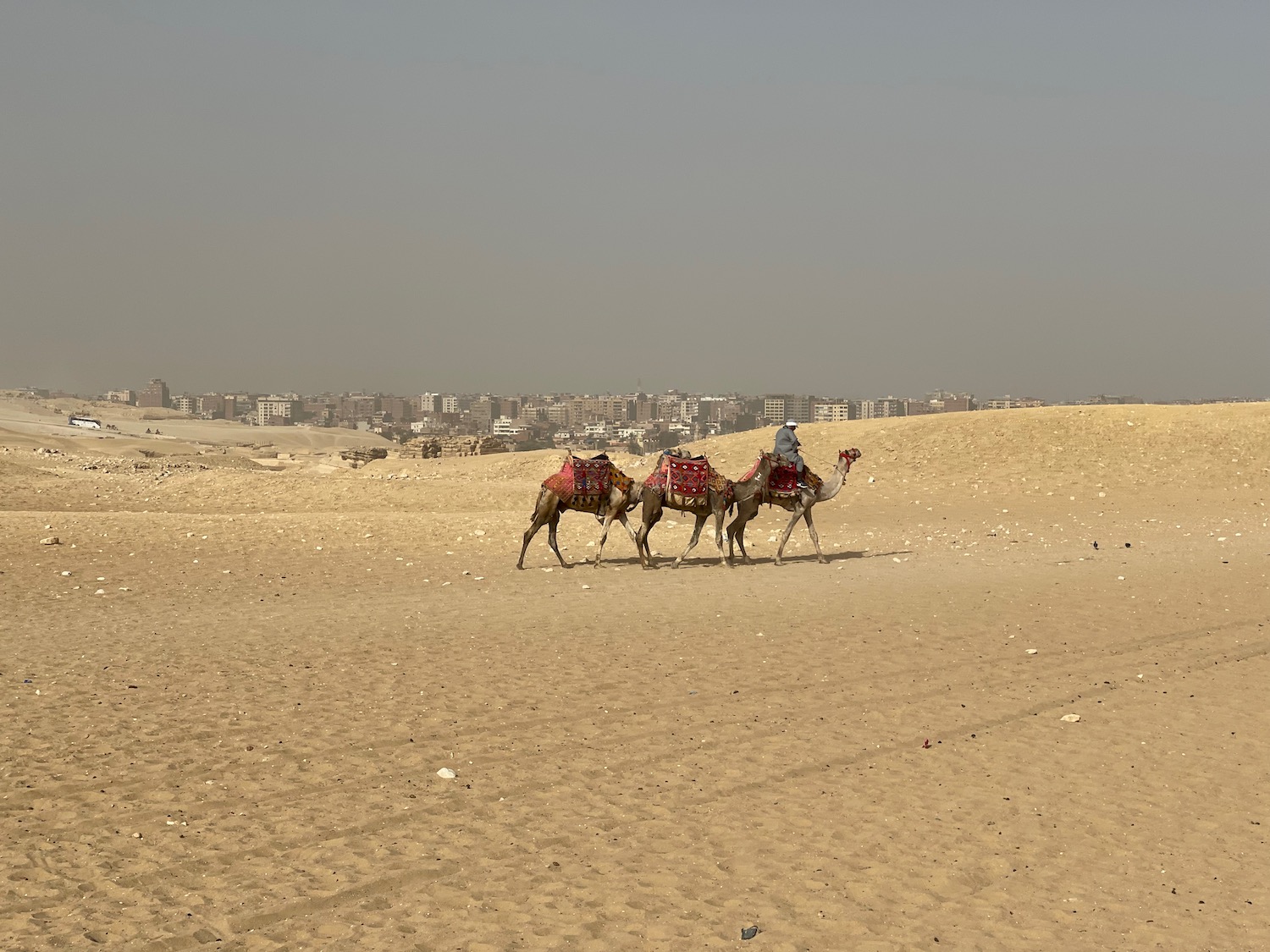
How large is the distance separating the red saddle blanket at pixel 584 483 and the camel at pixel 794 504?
74.6 inches

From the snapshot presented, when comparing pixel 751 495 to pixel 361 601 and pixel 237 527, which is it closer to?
pixel 361 601

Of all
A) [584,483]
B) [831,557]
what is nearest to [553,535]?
[584,483]

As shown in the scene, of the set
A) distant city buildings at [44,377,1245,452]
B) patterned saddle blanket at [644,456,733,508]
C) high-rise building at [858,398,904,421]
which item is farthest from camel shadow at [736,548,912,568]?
high-rise building at [858,398,904,421]

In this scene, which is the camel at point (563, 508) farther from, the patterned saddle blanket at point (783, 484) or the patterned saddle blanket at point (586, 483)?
the patterned saddle blanket at point (783, 484)

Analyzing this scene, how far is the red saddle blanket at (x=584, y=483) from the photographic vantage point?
17.0m

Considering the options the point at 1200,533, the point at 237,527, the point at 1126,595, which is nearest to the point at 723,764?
the point at 1126,595

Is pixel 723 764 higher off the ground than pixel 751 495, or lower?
lower

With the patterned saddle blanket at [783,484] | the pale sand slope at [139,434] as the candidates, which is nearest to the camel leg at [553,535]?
the patterned saddle blanket at [783,484]

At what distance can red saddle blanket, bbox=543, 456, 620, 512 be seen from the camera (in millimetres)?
16984

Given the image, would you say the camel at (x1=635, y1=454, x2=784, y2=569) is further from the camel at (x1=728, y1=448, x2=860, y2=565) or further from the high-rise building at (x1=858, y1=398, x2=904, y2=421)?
the high-rise building at (x1=858, y1=398, x2=904, y2=421)

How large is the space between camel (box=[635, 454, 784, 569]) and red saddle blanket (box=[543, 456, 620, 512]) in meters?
0.52

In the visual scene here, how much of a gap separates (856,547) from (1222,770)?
1228cm

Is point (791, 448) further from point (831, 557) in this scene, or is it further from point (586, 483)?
point (586, 483)

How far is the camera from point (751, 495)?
18.0 meters
